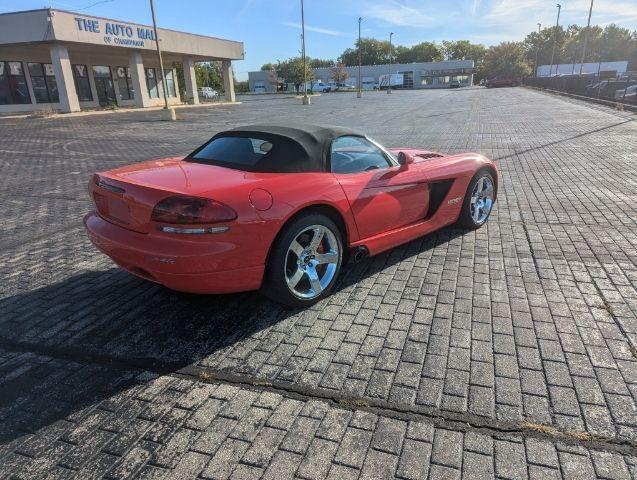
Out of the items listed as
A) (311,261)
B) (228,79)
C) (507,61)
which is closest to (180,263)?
(311,261)

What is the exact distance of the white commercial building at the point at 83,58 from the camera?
79.7ft

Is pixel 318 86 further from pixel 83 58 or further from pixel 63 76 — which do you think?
pixel 63 76

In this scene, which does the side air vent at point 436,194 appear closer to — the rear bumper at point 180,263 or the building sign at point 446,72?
the rear bumper at point 180,263

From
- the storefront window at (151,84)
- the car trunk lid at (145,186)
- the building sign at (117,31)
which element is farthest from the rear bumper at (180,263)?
the storefront window at (151,84)

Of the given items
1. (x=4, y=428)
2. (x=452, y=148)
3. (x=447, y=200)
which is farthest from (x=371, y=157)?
(x=452, y=148)

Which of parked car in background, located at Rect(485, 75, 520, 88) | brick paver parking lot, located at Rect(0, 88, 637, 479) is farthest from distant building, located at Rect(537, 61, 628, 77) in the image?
brick paver parking lot, located at Rect(0, 88, 637, 479)

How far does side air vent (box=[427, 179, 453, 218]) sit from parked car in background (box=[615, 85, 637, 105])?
25.6m

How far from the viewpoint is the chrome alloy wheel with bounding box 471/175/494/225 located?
5.28 m

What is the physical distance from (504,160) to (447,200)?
20.8 feet

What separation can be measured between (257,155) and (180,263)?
1.20 meters

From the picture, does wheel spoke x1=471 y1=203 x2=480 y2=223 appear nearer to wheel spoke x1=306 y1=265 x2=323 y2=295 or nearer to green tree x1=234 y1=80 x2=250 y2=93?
wheel spoke x1=306 y1=265 x2=323 y2=295

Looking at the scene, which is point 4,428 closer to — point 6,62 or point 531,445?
point 531,445

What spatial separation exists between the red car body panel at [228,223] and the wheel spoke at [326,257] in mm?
194

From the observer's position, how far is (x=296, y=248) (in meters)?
3.44
